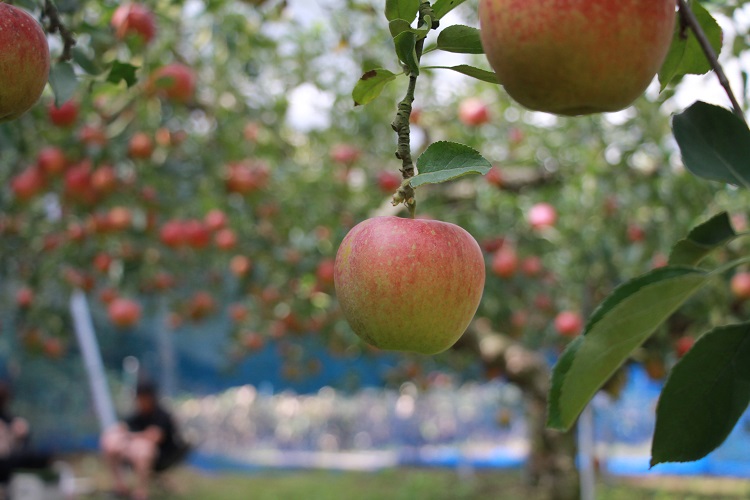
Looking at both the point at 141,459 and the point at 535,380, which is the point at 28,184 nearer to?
the point at 535,380

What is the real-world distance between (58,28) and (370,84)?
1.22 ft

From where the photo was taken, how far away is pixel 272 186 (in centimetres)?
321

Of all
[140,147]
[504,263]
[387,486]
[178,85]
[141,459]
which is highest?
[178,85]

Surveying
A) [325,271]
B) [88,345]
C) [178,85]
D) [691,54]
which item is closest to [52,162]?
[178,85]

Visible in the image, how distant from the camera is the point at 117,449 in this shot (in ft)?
18.0

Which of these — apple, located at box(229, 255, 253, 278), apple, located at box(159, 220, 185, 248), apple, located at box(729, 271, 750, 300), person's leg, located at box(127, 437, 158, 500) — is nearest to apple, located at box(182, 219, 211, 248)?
apple, located at box(159, 220, 185, 248)

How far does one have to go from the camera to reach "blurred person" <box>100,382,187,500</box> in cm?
554

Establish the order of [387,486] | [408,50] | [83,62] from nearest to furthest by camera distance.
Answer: [408,50] → [83,62] → [387,486]

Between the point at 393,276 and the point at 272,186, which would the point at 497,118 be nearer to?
the point at 272,186

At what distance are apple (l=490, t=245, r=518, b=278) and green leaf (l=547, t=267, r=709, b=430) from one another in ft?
8.22

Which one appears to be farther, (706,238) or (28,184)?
(28,184)

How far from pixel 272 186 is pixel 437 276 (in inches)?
105

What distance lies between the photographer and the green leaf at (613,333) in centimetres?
51

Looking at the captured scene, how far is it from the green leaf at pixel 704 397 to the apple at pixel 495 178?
267 centimetres
